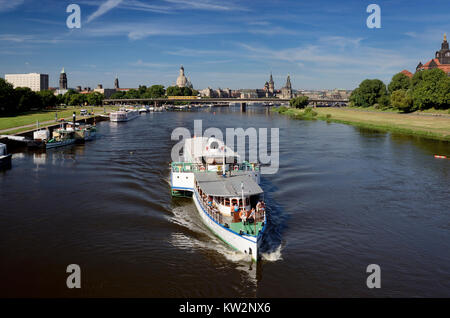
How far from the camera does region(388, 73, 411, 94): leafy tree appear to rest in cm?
12875

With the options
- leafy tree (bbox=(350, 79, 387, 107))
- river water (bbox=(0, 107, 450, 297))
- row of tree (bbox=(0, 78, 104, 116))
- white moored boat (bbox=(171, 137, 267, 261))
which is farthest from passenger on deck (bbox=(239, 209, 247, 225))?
leafy tree (bbox=(350, 79, 387, 107))

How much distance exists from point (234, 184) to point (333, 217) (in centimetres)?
691

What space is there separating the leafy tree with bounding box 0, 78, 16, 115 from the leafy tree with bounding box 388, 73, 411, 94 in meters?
108

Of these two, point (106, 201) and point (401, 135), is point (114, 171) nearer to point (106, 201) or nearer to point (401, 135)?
point (106, 201)

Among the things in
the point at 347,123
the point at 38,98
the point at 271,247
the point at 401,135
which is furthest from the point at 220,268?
the point at 38,98

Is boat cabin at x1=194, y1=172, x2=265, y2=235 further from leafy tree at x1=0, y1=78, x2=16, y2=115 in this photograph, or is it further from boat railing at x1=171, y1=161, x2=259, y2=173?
leafy tree at x1=0, y1=78, x2=16, y2=115

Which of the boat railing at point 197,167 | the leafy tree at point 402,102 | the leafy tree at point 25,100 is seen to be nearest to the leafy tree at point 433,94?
the leafy tree at point 402,102

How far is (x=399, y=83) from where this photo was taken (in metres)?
130

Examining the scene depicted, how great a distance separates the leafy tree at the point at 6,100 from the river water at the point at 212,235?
5622 cm

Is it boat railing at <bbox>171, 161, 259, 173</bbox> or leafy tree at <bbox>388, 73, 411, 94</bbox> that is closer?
boat railing at <bbox>171, 161, 259, 173</bbox>

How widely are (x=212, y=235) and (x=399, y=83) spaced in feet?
408

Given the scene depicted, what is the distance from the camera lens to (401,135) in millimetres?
72750

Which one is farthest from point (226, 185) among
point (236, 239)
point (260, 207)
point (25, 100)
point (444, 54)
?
point (444, 54)

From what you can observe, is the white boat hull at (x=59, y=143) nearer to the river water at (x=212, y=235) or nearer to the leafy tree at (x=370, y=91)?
the river water at (x=212, y=235)
